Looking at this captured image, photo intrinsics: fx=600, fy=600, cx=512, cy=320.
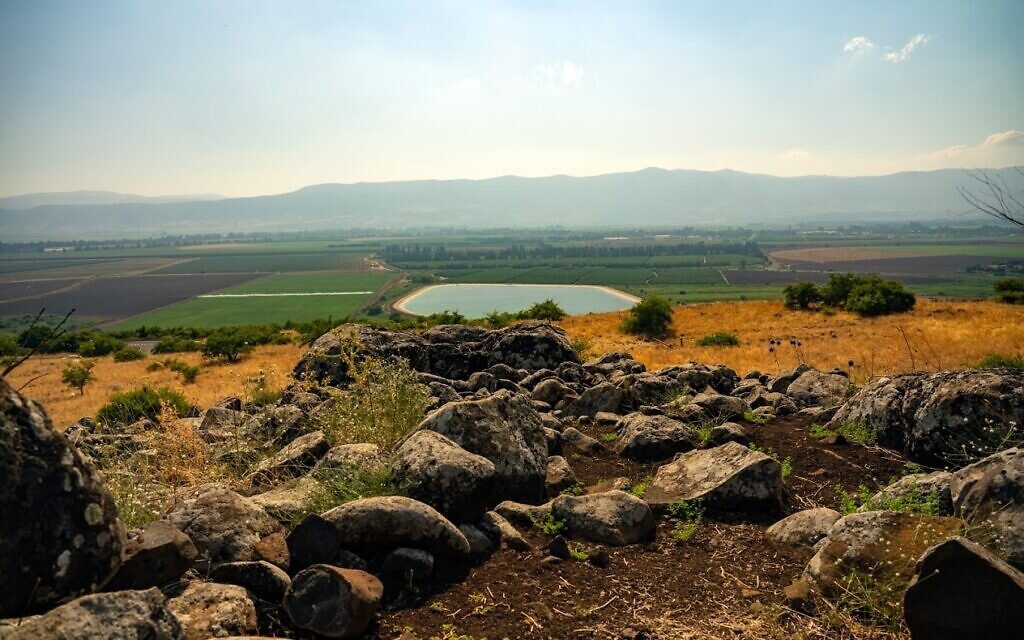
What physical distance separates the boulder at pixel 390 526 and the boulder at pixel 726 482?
2.62m

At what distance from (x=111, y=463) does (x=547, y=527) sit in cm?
478

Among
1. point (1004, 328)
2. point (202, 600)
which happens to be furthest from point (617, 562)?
point (1004, 328)

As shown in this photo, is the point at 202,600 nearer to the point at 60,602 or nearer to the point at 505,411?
→ the point at 60,602

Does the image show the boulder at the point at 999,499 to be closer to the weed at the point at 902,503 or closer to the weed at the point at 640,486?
the weed at the point at 902,503

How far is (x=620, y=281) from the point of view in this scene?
5591 inches

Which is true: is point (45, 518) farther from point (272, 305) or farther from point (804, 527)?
point (272, 305)

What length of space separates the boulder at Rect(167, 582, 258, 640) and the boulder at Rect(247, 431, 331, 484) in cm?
270

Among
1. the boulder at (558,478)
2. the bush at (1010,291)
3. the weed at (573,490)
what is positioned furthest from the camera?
the bush at (1010,291)

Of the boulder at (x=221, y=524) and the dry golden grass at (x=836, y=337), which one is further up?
the boulder at (x=221, y=524)

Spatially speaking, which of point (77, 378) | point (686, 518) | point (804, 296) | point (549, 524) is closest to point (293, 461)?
point (549, 524)

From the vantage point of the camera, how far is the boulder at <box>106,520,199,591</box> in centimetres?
397

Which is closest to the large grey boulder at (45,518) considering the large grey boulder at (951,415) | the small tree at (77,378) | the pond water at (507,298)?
the large grey boulder at (951,415)

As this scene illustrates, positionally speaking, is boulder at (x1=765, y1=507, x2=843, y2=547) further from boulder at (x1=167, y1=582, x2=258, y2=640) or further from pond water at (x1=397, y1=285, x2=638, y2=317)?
pond water at (x1=397, y1=285, x2=638, y2=317)

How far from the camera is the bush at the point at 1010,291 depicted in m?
40.2
